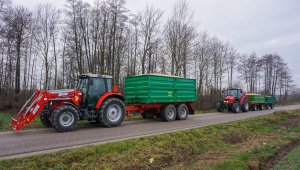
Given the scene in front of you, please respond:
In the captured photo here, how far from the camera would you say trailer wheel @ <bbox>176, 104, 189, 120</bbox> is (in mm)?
14539

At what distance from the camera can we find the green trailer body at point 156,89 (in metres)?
12.9

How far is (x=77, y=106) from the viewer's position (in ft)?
33.5

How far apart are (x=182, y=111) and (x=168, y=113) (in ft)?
4.25

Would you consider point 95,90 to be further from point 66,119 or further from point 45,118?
point 45,118

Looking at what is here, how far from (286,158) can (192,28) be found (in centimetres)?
2131

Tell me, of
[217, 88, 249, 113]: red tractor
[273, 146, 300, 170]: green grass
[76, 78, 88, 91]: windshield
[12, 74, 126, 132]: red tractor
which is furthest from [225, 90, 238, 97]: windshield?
[76, 78, 88, 91]: windshield

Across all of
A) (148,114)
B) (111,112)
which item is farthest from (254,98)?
(111,112)

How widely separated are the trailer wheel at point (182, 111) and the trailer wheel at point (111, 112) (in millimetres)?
4343

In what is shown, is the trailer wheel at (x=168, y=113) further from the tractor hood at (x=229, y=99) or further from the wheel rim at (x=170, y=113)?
the tractor hood at (x=229, y=99)

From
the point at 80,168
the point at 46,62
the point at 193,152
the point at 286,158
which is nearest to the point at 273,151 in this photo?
the point at 286,158

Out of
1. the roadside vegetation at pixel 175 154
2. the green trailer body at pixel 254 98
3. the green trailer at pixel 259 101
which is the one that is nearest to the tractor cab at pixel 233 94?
the green trailer body at pixel 254 98

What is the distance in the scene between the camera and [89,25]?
26.1 meters

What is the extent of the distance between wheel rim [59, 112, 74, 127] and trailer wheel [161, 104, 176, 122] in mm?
5629

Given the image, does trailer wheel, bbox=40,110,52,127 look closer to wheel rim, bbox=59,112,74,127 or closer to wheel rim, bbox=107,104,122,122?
wheel rim, bbox=59,112,74,127
